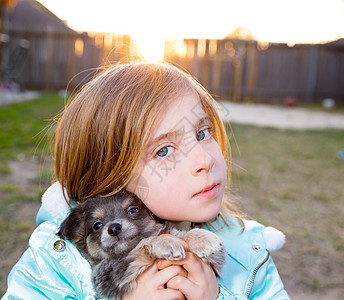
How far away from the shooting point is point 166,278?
5.20ft

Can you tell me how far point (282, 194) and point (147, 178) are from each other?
13.1 ft

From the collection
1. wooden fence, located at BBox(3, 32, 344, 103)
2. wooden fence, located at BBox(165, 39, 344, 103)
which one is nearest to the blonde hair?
→ wooden fence, located at BBox(3, 32, 344, 103)

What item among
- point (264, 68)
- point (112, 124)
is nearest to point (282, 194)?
point (112, 124)

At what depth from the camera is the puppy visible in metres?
1.56

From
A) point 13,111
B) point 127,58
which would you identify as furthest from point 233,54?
point 127,58

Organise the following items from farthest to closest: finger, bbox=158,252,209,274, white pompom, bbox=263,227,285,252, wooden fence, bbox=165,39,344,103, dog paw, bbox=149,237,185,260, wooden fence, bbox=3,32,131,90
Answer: wooden fence, bbox=165,39,344,103 < wooden fence, bbox=3,32,131,90 < white pompom, bbox=263,227,285,252 < finger, bbox=158,252,209,274 < dog paw, bbox=149,237,185,260

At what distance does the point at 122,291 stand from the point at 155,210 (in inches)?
14.8

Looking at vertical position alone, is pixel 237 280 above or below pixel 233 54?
below

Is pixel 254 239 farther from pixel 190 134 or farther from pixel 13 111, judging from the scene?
pixel 13 111

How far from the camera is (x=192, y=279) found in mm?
1609

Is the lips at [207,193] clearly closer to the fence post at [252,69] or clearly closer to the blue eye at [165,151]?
the blue eye at [165,151]

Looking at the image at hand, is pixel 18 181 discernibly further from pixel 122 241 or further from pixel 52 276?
pixel 122 241

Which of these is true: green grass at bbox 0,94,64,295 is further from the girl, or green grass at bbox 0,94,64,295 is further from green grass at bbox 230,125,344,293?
green grass at bbox 230,125,344,293

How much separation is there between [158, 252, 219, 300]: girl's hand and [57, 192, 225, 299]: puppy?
0.04m
